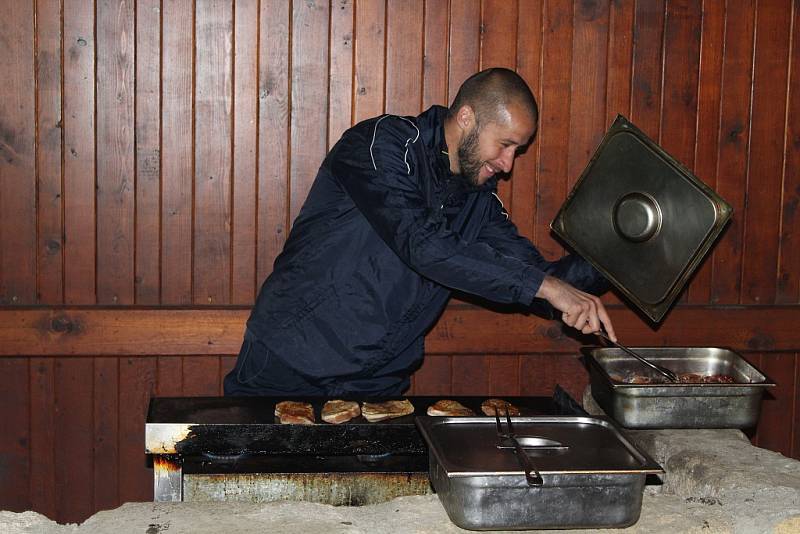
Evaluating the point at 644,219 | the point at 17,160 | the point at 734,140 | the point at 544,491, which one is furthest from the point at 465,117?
the point at 17,160

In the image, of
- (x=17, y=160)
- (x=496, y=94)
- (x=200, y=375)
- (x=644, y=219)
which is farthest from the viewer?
Answer: (x=200, y=375)

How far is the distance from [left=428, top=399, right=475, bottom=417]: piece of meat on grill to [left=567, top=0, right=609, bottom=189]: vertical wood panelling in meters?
1.38

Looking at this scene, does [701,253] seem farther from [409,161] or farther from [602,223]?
[409,161]

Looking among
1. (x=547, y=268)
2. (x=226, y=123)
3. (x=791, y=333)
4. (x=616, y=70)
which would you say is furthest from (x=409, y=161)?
(x=791, y=333)

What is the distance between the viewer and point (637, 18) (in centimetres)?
385

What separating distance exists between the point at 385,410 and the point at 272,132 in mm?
1434

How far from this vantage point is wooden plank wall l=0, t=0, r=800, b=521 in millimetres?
3584

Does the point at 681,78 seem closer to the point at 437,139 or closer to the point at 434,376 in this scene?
the point at 437,139

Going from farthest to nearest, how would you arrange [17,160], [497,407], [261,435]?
[17,160]
[497,407]
[261,435]

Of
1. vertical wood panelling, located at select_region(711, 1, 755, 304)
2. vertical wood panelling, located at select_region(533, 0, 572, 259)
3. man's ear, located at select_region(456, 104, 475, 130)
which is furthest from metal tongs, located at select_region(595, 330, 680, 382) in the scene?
vertical wood panelling, located at select_region(711, 1, 755, 304)

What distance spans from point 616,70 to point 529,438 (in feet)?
6.96

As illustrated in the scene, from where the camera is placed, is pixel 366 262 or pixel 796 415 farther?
pixel 796 415

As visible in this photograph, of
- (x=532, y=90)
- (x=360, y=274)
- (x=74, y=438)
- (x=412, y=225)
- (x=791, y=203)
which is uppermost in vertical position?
(x=532, y=90)

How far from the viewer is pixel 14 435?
12.1ft
